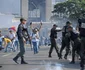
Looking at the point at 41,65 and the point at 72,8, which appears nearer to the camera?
the point at 41,65

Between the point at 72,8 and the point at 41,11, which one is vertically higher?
the point at 72,8

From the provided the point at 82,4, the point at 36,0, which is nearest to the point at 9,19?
the point at 82,4

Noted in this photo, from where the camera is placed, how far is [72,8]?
5175 cm

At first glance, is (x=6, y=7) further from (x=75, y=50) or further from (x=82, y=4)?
(x=75, y=50)

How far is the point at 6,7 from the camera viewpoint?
283 feet

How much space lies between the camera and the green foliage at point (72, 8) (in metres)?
46.2


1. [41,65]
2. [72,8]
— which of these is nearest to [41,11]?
[72,8]

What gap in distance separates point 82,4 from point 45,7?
229 feet

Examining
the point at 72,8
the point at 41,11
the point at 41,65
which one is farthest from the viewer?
the point at 41,11

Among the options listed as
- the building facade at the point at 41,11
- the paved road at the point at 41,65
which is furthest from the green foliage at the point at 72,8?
the building facade at the point at 41,11

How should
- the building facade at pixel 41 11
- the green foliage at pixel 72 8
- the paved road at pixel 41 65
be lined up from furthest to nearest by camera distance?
the building facade at pixel 41 11, the green foliage at pixel 72 8, the paved road at pixel 41 65

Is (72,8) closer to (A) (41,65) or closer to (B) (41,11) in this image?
(A) (41,65)

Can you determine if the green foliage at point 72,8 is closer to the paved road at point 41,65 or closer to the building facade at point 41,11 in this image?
the paved road at point 41,65

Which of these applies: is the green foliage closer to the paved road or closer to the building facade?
the paved road
